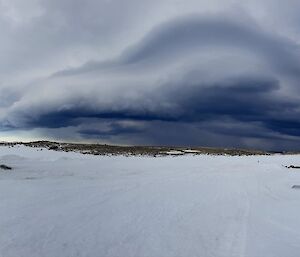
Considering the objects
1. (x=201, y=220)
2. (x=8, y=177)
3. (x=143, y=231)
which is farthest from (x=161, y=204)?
(x=8, y=177)

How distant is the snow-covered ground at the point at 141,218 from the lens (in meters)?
11.9

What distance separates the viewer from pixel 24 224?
44.1 feet

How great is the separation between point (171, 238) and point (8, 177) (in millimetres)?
14659

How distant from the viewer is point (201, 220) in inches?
623

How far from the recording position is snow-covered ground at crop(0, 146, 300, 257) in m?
11.9

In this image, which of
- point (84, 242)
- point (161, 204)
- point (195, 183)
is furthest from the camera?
point (195, 183)

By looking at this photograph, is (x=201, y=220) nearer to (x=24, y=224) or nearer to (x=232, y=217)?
(x=232, y=217)

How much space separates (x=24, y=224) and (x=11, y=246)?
2199 millimetres

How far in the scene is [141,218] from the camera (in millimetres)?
15461

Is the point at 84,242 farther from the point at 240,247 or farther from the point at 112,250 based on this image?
the point at 240,247

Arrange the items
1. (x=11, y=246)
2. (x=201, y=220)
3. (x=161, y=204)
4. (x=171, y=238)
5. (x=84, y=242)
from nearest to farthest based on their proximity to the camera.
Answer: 1. (x=11, y=246)
2. (x=84, y=242)
3. (x=171, y=238)
4. (x=201, y=220)
5. (x=161, y=204)

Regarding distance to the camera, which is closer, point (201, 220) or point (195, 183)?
point (201, 220)

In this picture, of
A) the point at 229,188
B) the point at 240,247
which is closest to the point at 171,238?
the point at 240,247

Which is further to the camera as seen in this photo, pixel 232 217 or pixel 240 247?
pixel 232 217
